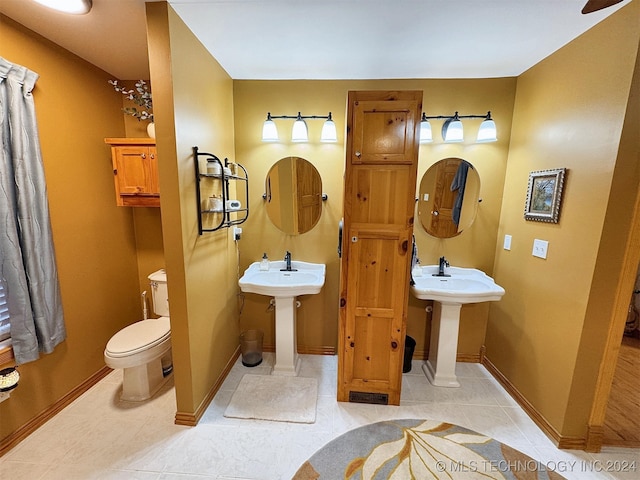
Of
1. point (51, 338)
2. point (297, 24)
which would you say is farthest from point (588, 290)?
point (51, 338)

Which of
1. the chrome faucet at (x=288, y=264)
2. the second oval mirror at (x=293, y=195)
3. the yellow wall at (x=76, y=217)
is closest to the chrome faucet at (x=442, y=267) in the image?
the second oval mirror at (x=293, y=195)

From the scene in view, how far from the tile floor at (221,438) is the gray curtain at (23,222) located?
0.56 metres

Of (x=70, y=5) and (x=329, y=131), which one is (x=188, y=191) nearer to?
(x=70, y=5)

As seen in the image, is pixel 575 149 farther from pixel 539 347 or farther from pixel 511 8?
pixel 539 347

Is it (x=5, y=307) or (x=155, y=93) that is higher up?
(x=155, y=93)

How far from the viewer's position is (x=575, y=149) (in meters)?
1.58

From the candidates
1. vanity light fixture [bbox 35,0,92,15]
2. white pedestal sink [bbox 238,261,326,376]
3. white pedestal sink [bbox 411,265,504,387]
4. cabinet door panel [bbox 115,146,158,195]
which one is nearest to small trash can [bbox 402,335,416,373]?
white pedestal sink [bbox 411,265,504,387]

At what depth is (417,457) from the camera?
5.01ft

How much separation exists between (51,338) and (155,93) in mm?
1694

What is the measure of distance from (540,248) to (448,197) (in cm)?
76

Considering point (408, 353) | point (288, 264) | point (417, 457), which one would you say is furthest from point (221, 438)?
point (408, 353)

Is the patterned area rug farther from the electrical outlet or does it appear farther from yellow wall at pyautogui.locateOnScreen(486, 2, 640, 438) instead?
the electrical outlet

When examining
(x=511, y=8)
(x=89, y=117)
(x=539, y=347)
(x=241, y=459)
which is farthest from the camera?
(x=89, y=117)

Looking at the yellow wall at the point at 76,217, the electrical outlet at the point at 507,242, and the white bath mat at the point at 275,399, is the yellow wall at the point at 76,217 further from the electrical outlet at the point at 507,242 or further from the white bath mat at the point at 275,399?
the electrical outlet at the point at 507,242
